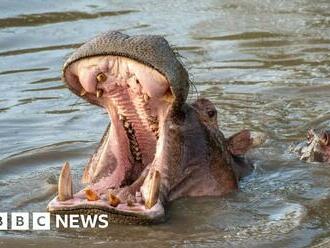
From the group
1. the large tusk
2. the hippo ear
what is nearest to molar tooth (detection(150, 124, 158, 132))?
the hippo ear

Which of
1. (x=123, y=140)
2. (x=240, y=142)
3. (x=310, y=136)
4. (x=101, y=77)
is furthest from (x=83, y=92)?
(x=310, y=136)

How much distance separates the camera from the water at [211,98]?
498 cm

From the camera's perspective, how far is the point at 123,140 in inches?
208

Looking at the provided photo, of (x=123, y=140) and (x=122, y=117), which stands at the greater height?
(x=122, y=117)

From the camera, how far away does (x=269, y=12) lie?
37.7ft

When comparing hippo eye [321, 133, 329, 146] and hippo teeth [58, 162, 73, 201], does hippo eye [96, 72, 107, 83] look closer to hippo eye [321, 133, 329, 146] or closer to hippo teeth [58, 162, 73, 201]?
hippo teeth [58, 162, 73, 201]

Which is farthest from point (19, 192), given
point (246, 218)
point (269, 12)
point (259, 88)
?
point (269, 12)

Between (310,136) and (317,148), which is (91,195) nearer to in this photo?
(317,148)

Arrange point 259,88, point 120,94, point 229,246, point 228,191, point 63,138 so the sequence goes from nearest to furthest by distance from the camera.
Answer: point 229,246 → point 120,94 → point 228,191 → point 63,138 → point 259,88

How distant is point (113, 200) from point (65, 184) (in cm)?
25

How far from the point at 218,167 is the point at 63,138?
1.86 m

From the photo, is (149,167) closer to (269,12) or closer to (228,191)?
(228,191)

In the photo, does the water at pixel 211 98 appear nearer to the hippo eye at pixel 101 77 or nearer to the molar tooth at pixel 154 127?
the molar tooth at pixel 154 127

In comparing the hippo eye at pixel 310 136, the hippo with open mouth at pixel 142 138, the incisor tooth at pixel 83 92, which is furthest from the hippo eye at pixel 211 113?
the hippo eye at pixel 310 136
